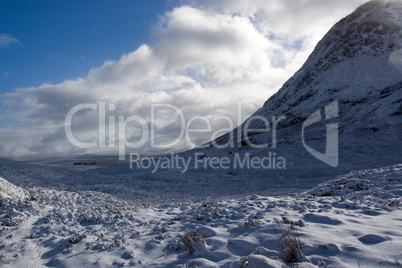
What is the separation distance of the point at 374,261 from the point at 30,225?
9.14 metres

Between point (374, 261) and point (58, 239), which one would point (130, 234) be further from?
point (374, 261)

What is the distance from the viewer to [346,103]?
147ft

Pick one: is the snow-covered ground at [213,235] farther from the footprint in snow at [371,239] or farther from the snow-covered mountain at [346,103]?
the snow-covered mountain at [346,103]

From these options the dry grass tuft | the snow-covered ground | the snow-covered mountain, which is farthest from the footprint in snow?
the snow-covered mountain

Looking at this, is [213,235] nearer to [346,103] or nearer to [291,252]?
[291,252]

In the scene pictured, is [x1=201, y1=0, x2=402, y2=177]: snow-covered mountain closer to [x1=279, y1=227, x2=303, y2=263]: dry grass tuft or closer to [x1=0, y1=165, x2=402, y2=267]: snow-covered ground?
[x1=0, y1=165, x2=402, y2=267]: snow-covered ground

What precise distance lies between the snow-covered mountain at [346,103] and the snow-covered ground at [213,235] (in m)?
19.1

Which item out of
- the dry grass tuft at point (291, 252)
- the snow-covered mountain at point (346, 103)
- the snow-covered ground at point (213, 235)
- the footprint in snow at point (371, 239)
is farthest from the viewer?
the snow-covered mountain at point (346, 103)

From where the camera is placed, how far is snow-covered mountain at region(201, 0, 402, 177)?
2958cm

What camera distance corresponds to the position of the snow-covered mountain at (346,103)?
29.6 meters

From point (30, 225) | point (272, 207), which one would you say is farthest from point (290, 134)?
point (30, 225)

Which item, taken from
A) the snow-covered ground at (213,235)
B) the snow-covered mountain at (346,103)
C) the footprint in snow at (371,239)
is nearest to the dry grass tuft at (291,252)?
the snow-covered ground at (213,235)

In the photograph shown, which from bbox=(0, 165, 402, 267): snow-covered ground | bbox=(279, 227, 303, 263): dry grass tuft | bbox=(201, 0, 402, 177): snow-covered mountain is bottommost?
bbox=(0, 165, 402, 267): snow-covered ground

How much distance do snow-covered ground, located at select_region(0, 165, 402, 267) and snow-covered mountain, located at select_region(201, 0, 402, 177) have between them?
62.8ft
